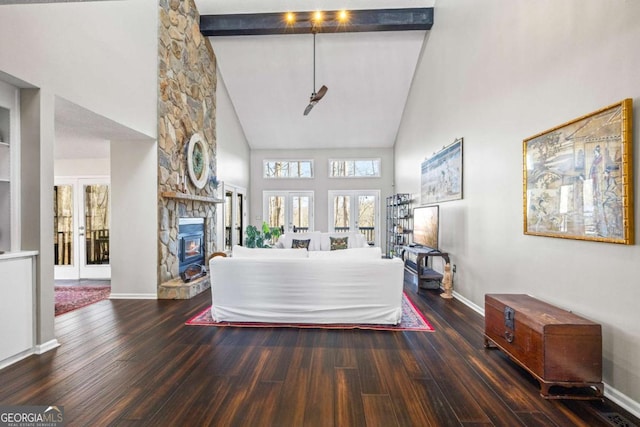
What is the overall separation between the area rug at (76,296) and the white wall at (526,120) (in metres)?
5.47

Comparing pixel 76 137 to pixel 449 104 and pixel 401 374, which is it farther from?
pixel 449 104

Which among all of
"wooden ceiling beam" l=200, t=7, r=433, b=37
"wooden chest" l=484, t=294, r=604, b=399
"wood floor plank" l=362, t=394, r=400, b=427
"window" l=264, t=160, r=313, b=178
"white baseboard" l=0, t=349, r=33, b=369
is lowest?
"wood floor plank" l=362, t=394, r=400, b=427

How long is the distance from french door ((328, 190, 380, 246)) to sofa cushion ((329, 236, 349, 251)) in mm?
2659

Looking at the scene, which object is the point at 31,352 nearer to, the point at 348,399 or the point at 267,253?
the point at 267,253

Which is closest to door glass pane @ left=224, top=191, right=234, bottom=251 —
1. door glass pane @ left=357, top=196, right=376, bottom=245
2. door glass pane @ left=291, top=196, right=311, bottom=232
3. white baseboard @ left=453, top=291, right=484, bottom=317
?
door glass pane @ left=291, top=196, right=311, bottom=232

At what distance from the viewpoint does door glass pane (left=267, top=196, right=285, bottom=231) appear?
32.1 feet

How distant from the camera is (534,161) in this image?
286 cm

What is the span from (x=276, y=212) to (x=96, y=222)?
4.81m

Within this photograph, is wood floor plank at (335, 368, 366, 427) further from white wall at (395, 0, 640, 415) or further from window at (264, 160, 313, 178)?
window at (264, 160, 313, 178)

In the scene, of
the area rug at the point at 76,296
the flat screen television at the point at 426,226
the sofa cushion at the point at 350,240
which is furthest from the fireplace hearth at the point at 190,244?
the flat screen television at the point at 426,226

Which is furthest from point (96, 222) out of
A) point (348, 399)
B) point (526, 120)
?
point (526, 120)

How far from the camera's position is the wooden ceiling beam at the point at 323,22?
19.3 feet

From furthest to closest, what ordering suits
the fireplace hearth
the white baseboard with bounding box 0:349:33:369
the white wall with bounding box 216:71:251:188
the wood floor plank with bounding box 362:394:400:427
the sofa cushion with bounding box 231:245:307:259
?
the white wall with bounding box 216:71:251:188 → the fireplace hearth → the sofa cushion with bounding box 231:245:307:259 → the white baseboard with bounding box 0:349:33:369 → the wood floor plank with bounding box 362:394:400:427

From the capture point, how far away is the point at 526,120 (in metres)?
3.03
